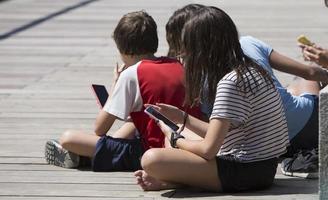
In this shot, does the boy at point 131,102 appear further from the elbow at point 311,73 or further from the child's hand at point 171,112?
the elbow at point 311,73

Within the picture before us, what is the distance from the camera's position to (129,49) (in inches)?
268

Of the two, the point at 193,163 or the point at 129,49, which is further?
the point at 129,49

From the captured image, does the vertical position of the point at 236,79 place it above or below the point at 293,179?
above

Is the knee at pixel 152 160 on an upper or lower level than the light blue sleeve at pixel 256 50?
lower

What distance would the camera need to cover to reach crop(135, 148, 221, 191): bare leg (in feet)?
19.9

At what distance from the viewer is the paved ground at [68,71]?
21.1 ft

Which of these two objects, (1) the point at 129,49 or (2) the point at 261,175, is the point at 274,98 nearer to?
(2) the point at 261,175

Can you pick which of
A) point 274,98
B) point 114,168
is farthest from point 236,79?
point 114,168

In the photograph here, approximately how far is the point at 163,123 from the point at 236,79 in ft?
1.64

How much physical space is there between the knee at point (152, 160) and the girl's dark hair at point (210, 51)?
0.40 meters

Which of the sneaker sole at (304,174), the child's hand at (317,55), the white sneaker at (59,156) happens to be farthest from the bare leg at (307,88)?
the white sneaker at (59,156)

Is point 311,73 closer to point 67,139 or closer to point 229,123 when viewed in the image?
point 229,123

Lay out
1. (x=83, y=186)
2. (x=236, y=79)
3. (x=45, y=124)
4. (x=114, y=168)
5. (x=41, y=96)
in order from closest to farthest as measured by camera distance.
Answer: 1. (x=236, y=79)
2. (x=83, y=186)
3. (x=114, y=168)
4. (x=45, y=124)
5. (x=41, y=96)

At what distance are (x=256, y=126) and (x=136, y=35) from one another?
1.11 metres
